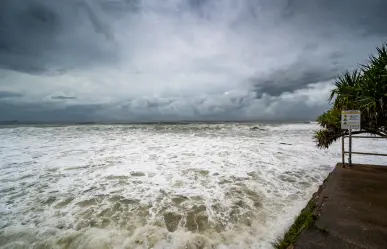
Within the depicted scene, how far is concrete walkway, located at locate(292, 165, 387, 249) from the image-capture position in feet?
10.1

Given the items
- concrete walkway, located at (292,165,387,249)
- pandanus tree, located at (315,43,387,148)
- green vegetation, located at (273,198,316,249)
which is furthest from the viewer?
pandanus tree, located at (315,43,387,148)

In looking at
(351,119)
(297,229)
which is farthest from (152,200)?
(351,119)

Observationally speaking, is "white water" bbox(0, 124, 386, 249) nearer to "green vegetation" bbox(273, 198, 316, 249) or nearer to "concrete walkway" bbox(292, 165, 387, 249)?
"green vegetation" bbox(273, 198, 316, 249)

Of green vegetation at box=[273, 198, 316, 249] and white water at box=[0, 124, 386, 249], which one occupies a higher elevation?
green vegetation at box=[273, 198, 316, 249]

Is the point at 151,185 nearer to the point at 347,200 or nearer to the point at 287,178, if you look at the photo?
the point at 287,178

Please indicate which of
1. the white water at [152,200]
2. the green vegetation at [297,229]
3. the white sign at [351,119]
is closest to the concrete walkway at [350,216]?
the green vegetation at [297,229]

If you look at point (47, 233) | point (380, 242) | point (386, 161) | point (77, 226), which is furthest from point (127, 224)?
point (386, 161)

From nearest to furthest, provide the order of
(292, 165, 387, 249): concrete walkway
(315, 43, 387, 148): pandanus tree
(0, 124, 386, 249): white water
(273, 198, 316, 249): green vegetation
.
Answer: (292, 165, 387, 249): concrete walkway
(273, 198, 316, 249): green vegetation
(0, 124, 386, 249): white water
(315, 43, 387, 148): pandanus tree

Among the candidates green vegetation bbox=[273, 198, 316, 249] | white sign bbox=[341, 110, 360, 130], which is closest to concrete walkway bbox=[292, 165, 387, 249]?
green vegetation bbox=[273, 198, 316, 249]

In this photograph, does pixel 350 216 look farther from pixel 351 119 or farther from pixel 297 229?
pixel 351 119

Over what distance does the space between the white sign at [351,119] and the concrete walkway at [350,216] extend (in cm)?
157

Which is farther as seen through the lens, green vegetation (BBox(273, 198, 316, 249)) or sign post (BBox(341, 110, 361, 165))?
sign post (BBox(341, 110, 361, 165))

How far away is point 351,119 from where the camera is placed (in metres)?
6.64

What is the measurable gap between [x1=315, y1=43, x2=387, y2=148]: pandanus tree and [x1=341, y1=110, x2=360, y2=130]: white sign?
287 mm
